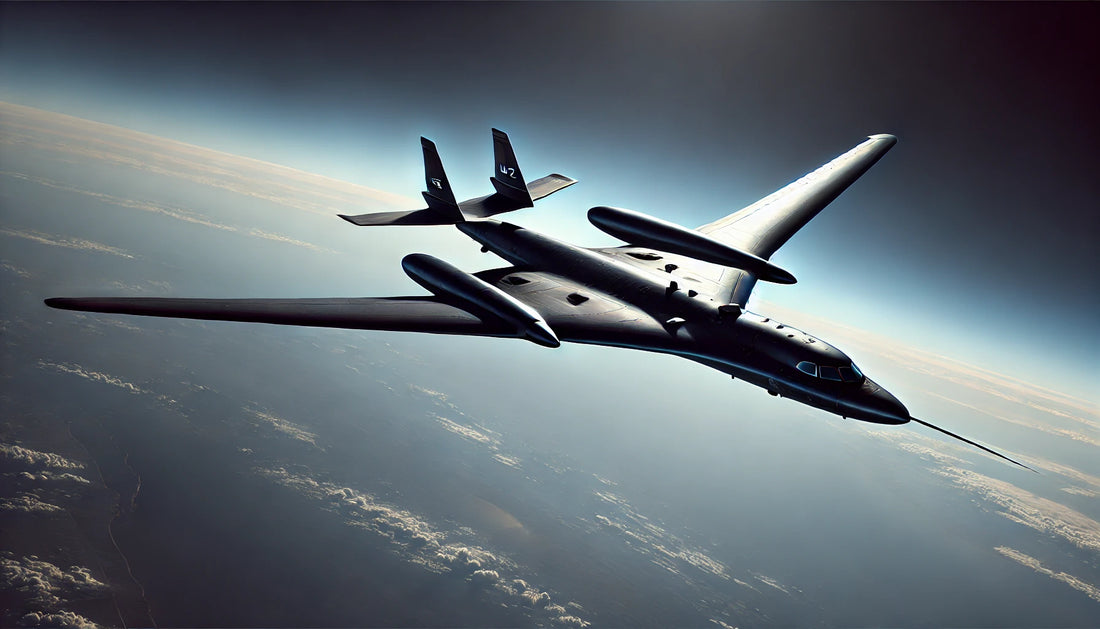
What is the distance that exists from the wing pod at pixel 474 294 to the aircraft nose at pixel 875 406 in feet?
26.7

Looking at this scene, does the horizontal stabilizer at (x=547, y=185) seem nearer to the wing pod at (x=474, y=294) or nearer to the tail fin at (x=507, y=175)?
the tail fin at (x=507, y=175)

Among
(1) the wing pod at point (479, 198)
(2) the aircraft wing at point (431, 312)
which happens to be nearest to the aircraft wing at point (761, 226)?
(2) the aircraft wing at point (431, 312)

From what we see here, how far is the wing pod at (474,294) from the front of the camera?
12281 millimetres

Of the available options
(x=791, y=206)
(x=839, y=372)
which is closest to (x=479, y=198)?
(x=791, y=206)

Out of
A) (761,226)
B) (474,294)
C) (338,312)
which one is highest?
(761,226)

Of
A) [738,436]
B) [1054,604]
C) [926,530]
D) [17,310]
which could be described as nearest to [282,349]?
[17,310]

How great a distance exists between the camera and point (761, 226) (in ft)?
69.5

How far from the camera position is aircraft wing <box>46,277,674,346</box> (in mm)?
10680

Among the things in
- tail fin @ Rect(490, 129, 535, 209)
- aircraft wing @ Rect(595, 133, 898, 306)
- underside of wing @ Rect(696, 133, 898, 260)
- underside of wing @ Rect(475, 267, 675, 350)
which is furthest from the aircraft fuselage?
underside of wing @ Rect(696, 133, 898, 260)

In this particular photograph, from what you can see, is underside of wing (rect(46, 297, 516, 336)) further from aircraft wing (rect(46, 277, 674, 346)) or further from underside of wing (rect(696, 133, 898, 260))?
underside of wing (rect(696, 133, 898, 260))

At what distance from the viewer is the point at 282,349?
13825 cm

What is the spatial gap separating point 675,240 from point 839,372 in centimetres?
599

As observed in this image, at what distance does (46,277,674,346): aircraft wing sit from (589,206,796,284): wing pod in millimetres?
2658

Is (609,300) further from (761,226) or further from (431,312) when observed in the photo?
(761,226)
